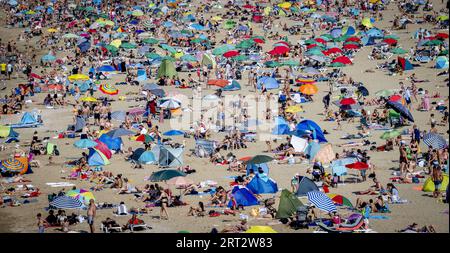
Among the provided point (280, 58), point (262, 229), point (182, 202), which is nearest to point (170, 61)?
point (280, 58)

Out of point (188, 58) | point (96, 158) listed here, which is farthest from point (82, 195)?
point (188, 58)

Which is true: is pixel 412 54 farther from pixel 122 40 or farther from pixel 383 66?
pixel 122 40

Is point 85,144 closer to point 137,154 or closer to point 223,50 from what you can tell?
point 137,154

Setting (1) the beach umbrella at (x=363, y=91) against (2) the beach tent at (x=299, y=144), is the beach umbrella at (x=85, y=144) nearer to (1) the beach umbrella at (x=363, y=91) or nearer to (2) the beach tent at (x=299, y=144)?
(2) the beach tent at (x=299, y=144)

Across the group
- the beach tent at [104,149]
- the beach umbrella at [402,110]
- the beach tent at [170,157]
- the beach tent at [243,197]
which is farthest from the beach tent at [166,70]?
the beach tent at [243,197]

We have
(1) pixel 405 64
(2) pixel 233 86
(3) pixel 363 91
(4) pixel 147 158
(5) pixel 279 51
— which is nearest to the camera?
(4) pixel 147 158

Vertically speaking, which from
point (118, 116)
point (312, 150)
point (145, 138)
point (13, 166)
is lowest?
point (13, 166)

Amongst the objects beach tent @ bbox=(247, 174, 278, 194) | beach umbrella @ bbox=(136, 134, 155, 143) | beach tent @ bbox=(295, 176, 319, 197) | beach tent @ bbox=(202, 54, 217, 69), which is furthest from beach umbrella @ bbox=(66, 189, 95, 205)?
beach tent @ bbox=(202, 54, 217, 69)
